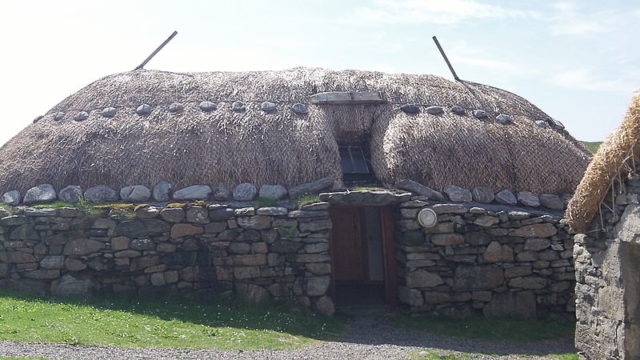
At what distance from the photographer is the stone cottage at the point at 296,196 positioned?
11.1m

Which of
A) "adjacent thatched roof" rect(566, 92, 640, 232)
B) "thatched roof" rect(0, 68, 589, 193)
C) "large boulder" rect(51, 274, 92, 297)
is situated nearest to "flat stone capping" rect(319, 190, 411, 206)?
"thatched roof" rect(0, 68, 589, 193)

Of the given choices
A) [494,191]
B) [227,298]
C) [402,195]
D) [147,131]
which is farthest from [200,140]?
[494,191]

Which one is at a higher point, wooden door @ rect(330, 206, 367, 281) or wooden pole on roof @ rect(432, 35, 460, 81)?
wooden pole on roof @ rect(432, 35, 460, 81)

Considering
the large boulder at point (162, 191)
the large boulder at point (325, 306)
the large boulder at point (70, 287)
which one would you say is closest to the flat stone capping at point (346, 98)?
the large boulder at point (162, 191)

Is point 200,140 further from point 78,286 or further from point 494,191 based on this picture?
point 494,191

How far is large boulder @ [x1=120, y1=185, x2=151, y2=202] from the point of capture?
1160cm

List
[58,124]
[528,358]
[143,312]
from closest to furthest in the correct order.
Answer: [528,358] → [143,312] → [58,124]

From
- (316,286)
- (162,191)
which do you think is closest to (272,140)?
(162,191)

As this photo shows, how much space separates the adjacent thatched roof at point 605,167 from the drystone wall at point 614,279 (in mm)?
120

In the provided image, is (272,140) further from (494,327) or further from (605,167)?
(605,167)

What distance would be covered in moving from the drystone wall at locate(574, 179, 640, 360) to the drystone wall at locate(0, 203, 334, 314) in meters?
4.39

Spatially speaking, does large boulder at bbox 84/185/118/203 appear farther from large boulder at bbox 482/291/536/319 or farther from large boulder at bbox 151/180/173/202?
large boulder at bbox 482/291/536/319

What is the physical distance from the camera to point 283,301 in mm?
11102

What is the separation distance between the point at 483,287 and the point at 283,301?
3.46 m
